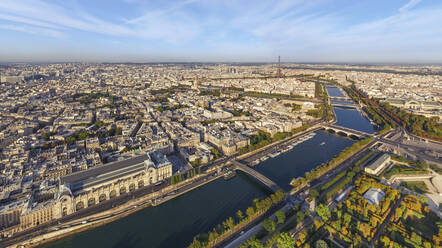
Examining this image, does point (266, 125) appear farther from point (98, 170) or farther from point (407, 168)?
point (98, 170)

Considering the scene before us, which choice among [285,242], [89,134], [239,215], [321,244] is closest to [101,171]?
[239,215]

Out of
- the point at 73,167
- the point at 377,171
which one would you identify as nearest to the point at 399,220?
the point at 377,171

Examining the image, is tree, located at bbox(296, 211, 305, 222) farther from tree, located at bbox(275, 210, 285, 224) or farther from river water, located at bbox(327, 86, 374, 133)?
river water, located at bbox(327, 86, 374, 133)

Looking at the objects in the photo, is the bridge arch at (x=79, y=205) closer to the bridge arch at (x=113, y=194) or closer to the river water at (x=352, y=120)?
the bridge arch at (x=113, y=194)

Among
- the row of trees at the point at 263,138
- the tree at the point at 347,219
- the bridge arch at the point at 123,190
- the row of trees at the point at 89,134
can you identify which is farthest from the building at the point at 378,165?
the row of trees at the point at 89,134

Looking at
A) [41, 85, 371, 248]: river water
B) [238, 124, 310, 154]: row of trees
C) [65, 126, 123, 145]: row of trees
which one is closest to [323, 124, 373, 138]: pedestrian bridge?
[238, 124, 310, 154]: row of trees
